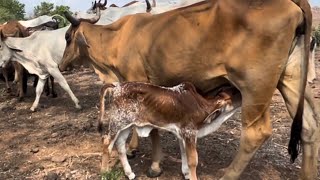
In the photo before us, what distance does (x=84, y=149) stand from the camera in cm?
664

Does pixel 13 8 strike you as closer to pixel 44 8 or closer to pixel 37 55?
pixel 44 8

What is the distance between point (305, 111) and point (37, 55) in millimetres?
5595

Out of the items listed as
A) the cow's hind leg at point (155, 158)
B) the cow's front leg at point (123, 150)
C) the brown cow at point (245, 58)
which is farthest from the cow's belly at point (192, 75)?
the cow's front leg at point (123, 150)

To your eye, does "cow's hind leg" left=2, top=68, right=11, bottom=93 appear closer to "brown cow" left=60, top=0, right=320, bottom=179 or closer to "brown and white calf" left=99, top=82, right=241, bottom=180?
"brown cow" left=60, top=0, right=320, bottom=179

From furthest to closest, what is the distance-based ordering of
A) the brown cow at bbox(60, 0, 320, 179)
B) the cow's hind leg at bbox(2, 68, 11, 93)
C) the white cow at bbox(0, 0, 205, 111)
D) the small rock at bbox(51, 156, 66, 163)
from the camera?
the cow's hind leg at bbox(2, 68, 11, 93)
the white cow at bbox(0, 0, 205, 111)
the small rock at bbox(51, 156, 66, 163)
the brown cow at bbox(60, 0, 320, 179)

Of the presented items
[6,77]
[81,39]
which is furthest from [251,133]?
[6,77]

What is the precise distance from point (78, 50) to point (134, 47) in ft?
4.48

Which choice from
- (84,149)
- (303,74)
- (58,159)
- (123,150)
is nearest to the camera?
(303,74)

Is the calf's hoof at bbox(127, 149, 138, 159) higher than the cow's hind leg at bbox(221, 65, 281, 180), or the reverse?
the cow's hind leg at bbox(221, 65, 281, 180)

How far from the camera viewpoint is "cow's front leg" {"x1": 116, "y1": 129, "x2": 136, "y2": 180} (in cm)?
536

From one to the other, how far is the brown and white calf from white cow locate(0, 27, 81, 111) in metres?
4.24

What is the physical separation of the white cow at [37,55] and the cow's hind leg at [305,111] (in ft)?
16.6

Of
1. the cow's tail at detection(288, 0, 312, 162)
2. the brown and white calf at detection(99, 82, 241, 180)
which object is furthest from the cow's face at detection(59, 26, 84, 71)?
the cow's tail at detection(288, 0, 312, 162)

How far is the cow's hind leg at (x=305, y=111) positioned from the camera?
16.9 feet
